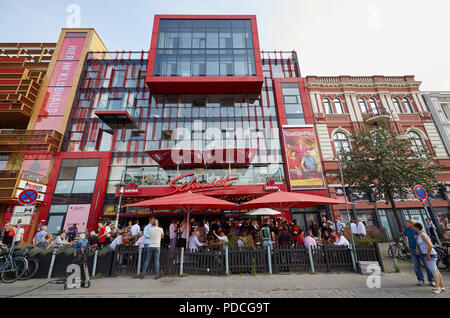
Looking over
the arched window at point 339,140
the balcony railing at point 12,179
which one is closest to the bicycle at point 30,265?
the balcony railing at point 12,179

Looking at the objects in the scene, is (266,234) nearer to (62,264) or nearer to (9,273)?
(62,264)

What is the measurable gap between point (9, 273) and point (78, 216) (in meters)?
12.1

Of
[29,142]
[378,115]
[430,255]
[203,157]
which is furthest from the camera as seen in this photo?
[378,115]

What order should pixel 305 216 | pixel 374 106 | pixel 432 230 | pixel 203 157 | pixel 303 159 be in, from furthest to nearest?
pixel 374 106, pixel 203 157, pixel 303 159, pixel 305 216, pixel 432 230

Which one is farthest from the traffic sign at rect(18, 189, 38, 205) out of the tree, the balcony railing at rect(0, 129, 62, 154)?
the tree

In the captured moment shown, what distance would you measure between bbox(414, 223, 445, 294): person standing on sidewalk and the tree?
7.49 meters

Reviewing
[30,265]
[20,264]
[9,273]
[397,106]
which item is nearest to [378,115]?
[397,106]

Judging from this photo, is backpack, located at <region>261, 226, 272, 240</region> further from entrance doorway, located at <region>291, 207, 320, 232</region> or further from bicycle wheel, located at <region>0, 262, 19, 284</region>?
entrance doorway, located at <region>291, 207, 320, 232</region>

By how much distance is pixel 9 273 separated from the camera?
6.80m

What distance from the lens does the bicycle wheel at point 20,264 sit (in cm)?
668

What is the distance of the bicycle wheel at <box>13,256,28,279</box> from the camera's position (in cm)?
668
